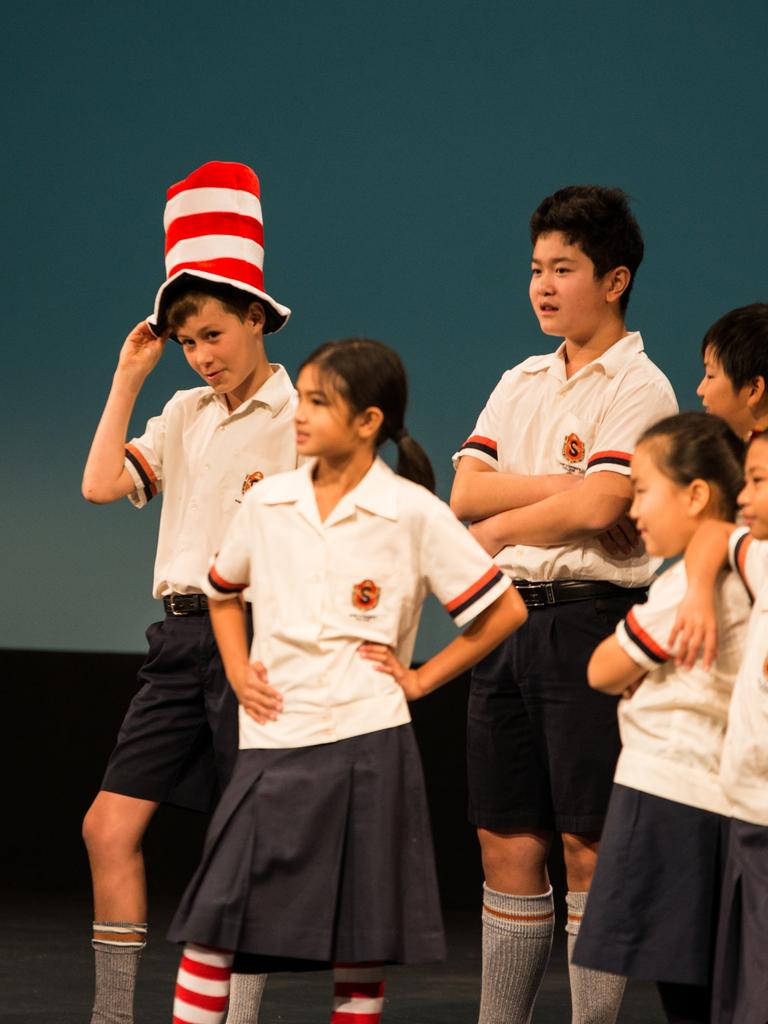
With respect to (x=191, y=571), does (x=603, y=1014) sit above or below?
below

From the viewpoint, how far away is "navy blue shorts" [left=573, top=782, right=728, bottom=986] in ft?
7.41

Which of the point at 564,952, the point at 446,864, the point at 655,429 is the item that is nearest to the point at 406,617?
the point at 655,429

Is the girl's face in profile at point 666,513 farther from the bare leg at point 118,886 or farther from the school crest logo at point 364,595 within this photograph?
the bare leg at point 118,886

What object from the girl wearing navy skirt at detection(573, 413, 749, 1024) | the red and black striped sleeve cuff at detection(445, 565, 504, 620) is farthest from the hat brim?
the girl wearing navy skirt at detection(573, 413, 749, 1024)

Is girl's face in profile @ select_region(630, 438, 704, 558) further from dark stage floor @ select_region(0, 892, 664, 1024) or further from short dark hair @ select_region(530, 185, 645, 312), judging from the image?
dark stage floor @ select_region(0, 892, 664, 1024)

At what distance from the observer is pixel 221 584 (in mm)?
2479

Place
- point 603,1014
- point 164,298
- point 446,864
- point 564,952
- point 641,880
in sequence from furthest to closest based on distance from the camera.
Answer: point 446,864, point 564,952, point 164,298, point 603,1014, point 641,880

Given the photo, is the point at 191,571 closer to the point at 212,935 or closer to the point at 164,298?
the point at 164,298

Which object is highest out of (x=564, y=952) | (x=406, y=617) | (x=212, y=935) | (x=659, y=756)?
(x=406, y=617)

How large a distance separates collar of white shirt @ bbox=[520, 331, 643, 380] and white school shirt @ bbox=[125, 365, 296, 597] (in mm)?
485

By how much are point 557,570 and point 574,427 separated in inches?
11.1

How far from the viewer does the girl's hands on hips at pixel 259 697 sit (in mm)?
2350

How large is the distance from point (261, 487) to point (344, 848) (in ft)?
1.89

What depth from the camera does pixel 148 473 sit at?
3.07m
